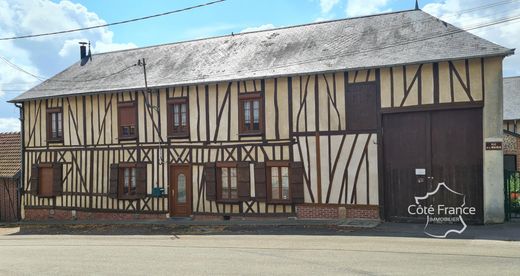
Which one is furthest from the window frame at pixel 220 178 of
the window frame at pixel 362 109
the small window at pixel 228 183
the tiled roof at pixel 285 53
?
the window frame at pixel 362 109

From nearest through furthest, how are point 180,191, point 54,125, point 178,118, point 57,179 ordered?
1. point 178,118
2. point 180,191
3. point 57,179
4. point 54,125

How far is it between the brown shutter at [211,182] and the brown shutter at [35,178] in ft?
26.5

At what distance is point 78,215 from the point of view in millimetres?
19703

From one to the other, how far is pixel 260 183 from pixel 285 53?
4.49 meters

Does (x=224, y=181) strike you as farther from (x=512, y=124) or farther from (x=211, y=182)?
(x=512, y=124)

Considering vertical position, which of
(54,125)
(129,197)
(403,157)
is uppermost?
(54,125)

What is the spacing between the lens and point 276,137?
52.4 feet

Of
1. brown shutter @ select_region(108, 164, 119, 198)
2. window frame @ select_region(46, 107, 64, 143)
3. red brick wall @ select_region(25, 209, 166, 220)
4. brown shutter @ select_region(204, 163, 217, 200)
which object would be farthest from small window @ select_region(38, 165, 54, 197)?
brown shutter @ select_region(204, 163, 217, 200)

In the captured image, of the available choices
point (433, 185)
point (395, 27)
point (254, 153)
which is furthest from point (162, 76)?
point (433, 185)

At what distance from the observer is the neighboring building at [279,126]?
13.6m

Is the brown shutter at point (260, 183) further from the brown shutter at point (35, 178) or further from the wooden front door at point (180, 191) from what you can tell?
the brown shutter at point (35, 178)

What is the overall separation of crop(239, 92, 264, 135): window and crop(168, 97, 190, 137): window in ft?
7.18

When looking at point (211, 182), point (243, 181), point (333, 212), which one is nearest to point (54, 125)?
point (211, 182)

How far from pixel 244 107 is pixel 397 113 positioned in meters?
5.02
